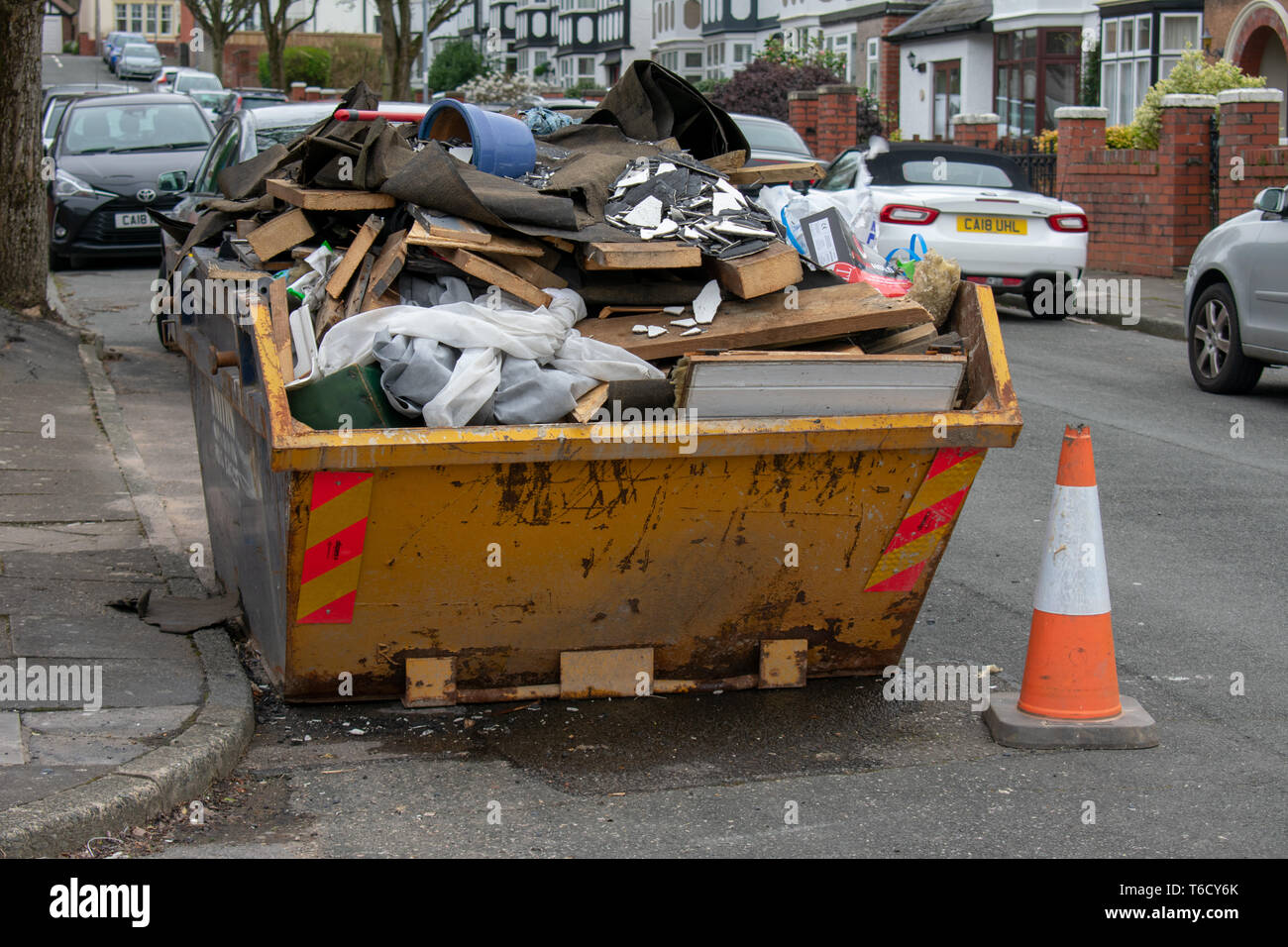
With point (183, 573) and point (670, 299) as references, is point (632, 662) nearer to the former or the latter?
point (670, 299)

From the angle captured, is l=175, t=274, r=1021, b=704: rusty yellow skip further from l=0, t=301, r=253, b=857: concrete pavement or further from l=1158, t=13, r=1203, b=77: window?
l=1158, t=13, r=1203, b=77: window

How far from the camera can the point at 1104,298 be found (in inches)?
640

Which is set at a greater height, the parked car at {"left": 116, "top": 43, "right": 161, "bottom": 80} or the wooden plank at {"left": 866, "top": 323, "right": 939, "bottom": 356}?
the parked car at {"left": 116, "top": 43, "right": 161, "bottom": 80}

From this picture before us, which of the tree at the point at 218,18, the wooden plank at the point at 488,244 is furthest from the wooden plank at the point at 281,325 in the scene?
the tree at the point at 218,18

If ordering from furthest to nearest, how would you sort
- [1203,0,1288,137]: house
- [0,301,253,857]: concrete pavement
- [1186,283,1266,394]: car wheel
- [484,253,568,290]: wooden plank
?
1. [1203,0,1288,137]: house
2. [1186,283,1266,394]: car wheel
3. [484,253,568,290]: wooden plank
4. [0,301,253,857]: concrete pavement

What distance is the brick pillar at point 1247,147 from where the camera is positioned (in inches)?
662

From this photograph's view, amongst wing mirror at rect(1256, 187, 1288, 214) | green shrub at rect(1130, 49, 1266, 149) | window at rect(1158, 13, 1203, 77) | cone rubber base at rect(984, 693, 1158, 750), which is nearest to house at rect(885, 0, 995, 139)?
window at rect(1158, 13, 1203, 77)

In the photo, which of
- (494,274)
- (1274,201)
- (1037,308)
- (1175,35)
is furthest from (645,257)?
(1175,35)

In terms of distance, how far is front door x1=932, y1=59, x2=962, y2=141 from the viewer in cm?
3812

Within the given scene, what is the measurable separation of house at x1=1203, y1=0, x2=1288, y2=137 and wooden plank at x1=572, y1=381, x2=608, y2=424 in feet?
83.6

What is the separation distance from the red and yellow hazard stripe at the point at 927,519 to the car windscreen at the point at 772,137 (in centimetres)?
1414

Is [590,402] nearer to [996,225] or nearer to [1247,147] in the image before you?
[996,225]

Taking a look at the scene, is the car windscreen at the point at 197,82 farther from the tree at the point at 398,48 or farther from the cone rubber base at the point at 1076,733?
the cone rubber base at the point at 1076,733

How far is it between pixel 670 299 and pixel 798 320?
1.44ft
